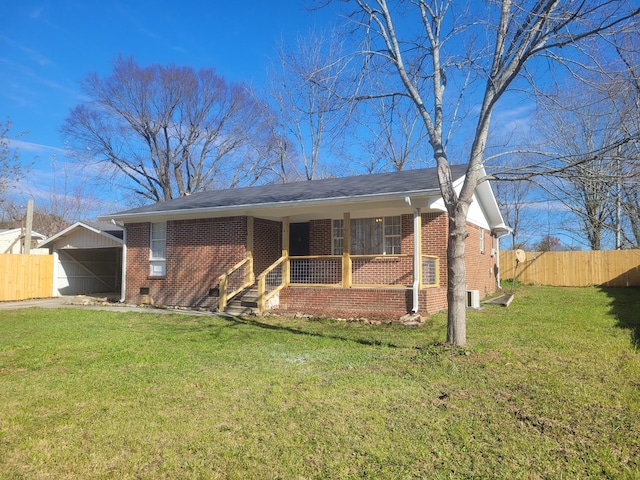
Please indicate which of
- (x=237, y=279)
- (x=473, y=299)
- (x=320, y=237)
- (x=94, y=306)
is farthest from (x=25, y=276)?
(x=473, y=299)

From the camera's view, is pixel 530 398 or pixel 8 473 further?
pixel 530 398

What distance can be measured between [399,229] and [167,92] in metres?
22.9

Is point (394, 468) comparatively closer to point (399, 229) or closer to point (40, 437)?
point (40, 437)

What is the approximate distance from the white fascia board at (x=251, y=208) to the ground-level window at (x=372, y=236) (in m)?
2.10

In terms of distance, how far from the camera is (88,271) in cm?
2055

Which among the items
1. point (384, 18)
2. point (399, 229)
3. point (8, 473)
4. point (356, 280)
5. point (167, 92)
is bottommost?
point (8, 473)

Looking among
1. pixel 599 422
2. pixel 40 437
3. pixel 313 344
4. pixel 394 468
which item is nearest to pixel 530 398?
pixel 599 422

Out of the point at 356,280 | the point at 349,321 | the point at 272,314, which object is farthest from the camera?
the point at 356,280

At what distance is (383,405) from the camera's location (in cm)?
473

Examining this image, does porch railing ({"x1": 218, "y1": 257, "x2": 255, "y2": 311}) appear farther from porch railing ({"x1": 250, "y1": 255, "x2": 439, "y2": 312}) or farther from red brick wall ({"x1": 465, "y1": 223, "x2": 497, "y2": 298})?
red brick wall ({"x1": 465, "y1": 223, "x2": 497, "y2": 298})

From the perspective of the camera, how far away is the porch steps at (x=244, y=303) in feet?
42.1

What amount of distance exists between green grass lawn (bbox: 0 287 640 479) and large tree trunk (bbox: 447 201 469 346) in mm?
339

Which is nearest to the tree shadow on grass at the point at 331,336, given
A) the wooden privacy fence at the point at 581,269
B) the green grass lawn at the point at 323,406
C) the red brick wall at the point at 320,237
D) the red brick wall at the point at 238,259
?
the green grass lawn at the point at 323,406

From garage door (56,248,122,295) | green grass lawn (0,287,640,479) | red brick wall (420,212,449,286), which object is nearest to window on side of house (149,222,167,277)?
garage door (56,248,122,295)
